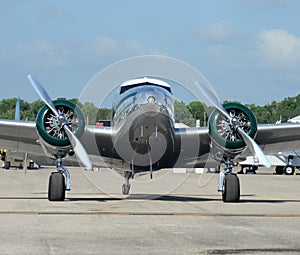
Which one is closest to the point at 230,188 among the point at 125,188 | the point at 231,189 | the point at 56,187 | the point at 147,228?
the point at 231,189

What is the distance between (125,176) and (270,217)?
→ 892cm

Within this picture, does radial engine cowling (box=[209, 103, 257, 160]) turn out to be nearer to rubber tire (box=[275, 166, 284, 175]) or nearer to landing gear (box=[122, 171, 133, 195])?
landing gear (box=[122, 171, 133, 195])

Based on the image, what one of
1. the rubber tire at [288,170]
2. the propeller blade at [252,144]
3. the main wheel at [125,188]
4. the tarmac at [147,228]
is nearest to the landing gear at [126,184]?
the main wheel at [125,188]

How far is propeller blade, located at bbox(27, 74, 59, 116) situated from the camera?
18453mm

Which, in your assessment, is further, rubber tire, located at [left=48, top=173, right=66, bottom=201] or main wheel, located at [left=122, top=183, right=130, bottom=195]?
main wheel, located at [left=122, top=183, right=130, bottom=195]

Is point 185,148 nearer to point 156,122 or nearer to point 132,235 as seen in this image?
point 156,122

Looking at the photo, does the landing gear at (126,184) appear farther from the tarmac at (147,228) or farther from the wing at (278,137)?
the tarmac at (147,228)

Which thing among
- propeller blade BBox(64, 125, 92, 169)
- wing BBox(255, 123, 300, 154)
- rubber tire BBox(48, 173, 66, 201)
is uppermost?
wing BBox(255, 123, 300, 154)

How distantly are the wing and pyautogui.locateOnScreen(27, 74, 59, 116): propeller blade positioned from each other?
583cm

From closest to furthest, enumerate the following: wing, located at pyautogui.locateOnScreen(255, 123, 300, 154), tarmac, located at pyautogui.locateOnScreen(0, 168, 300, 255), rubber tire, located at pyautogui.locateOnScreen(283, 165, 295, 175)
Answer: tarmac, located at pyautogui.locateOnScreen(0, 168, 300, 255) < wing, located at pyautogui.locateOnScreen(255, 123, 300, 154) < rubber tire, located at pyautogui.locateOnScreen(283, 165, 295, 175)

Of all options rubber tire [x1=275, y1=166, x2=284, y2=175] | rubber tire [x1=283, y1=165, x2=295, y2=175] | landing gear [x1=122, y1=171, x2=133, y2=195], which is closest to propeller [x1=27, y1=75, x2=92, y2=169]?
landing gear [x1=122, y1=171, x2=133, y2=195]

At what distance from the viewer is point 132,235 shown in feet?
36.8

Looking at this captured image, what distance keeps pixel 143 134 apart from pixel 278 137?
189 inches

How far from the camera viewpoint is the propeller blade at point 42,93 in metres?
18.5
